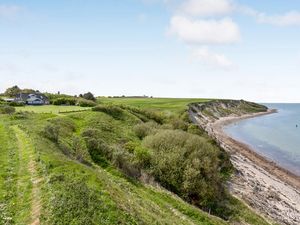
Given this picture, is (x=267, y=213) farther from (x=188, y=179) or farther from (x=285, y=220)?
(x=188, y=179)

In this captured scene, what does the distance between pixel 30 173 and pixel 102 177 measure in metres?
4.00

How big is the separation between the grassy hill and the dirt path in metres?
0.04

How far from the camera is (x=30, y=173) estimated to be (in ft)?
64.6

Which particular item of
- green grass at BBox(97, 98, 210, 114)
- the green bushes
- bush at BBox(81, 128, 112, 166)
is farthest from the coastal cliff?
green grass at BBox(97, 98, 210, 114)

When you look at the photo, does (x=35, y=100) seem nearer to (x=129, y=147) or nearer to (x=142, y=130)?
(x=142, y=130)

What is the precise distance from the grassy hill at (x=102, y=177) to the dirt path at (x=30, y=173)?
0.04 m

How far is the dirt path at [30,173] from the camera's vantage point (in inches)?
595

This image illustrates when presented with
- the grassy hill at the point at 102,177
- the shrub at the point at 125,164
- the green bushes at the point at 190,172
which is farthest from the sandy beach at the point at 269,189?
the shrub at the point at 125,164

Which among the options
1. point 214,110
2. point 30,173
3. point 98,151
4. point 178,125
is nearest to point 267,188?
point 178,125

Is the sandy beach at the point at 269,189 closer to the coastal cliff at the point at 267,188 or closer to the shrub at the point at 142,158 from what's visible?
the coastal cliff at the point at 267,188

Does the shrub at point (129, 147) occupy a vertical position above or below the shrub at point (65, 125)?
below

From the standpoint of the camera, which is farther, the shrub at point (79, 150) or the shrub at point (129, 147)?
the shrub at point (129, 147)

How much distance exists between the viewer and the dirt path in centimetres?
1512

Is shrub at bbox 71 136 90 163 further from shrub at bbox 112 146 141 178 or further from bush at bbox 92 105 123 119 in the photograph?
bush at bbox 92 105 123 119
